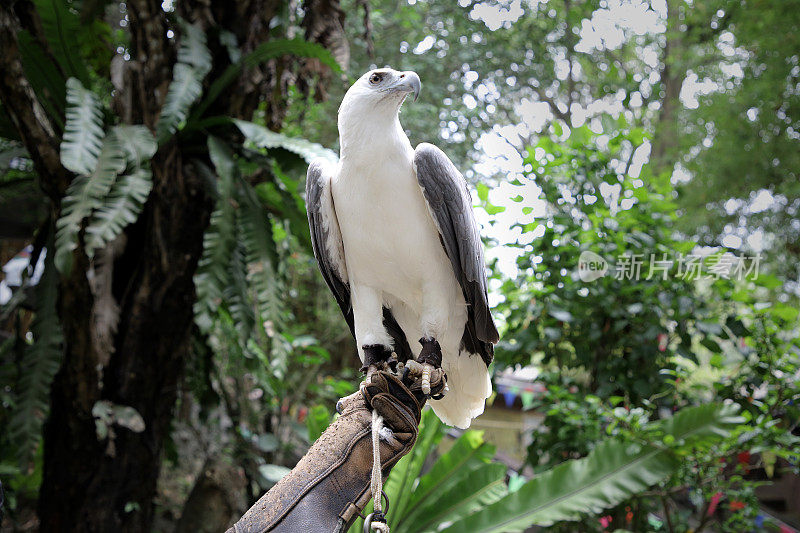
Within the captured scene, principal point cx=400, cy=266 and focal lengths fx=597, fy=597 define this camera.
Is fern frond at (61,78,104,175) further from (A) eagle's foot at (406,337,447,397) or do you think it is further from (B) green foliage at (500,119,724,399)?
(B) green foliage at (500,119,724,399)

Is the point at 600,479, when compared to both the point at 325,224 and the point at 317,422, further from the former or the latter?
the point at 325,224

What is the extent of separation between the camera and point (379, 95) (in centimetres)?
168

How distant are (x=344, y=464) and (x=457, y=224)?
2.43ft

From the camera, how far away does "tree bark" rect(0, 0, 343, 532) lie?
3127 mm

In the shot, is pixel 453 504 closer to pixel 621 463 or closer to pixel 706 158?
pixel 621 463

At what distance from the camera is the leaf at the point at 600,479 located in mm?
2893

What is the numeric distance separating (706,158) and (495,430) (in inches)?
129

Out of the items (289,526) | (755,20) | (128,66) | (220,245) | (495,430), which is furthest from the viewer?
(495,430)

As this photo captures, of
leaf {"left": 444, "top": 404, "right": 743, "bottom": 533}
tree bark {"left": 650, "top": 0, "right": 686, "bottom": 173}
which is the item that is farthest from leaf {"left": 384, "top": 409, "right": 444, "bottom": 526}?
tree bark {"left": 650, "top": 0, "right": 686, "bottom": 173}

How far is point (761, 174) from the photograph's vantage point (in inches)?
211

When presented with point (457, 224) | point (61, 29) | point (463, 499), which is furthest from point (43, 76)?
point (463, 499)

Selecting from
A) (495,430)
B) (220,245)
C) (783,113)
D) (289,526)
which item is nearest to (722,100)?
(783,113)

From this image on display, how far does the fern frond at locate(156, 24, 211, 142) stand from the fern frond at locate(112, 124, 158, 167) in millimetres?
121

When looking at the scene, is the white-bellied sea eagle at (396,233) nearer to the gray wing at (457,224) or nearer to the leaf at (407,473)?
the gray wing at (457,224)
